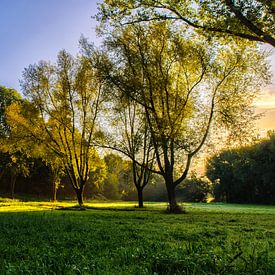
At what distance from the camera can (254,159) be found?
3346 inches

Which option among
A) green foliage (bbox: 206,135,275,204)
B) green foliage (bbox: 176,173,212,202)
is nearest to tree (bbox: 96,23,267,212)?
green foliage (bbox: 206,135,275,204)

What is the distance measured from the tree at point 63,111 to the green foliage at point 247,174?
40.4 metres

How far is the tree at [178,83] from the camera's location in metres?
32.8

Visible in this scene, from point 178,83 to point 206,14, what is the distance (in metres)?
20.8

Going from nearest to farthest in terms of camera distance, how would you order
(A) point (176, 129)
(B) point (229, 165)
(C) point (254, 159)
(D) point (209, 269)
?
1. (D) point (209, 269)
2. (A) point (176, 129)
3. (C) point (254, 159)
4. (B) point (229, 165)

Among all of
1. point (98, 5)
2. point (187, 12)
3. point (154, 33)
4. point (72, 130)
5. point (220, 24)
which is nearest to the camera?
point (220, 24)

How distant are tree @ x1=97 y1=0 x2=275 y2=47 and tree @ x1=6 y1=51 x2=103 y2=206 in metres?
28.5

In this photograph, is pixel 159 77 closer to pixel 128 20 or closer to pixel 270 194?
pixel 128 20

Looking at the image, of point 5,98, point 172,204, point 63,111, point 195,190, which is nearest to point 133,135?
point 63,111

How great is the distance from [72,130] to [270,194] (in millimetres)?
60568

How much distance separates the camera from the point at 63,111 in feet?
148

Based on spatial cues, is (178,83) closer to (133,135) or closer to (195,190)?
(133,135)

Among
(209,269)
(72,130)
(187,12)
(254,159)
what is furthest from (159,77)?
(254,159)

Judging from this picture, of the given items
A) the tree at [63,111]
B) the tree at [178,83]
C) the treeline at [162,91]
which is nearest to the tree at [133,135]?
the treeline at [162,91]
